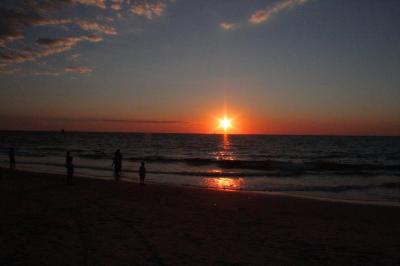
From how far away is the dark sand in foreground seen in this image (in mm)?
7324

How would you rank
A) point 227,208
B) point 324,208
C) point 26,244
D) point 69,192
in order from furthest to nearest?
point 69,192 < point 324,208 < point 227,208 < point 26,244

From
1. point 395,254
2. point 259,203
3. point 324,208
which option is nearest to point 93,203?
point 259,203

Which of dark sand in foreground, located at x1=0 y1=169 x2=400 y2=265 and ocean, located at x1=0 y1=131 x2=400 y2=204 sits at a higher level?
dark sand in foreground, located at x1=0 y1=169 x2=400 y2=265

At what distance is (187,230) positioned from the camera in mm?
9398

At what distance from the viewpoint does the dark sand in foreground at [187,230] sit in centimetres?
732

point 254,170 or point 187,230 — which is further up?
point 187,230

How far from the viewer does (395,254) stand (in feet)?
26.1

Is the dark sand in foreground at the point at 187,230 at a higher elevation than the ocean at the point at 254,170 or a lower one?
higher

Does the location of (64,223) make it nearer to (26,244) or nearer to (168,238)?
(26,244)

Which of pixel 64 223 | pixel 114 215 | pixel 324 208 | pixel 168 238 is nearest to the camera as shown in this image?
pixel 168 238

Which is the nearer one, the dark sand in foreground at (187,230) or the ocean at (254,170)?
the dark sand in foreground at (187,230)

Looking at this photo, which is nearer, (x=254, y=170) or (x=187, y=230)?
(x=187, y=230)

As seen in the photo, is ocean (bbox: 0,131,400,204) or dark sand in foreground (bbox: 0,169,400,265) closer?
dark sand in foreground (bbox: 0,169,400,265)

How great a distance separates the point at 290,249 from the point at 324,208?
615 centimetres
